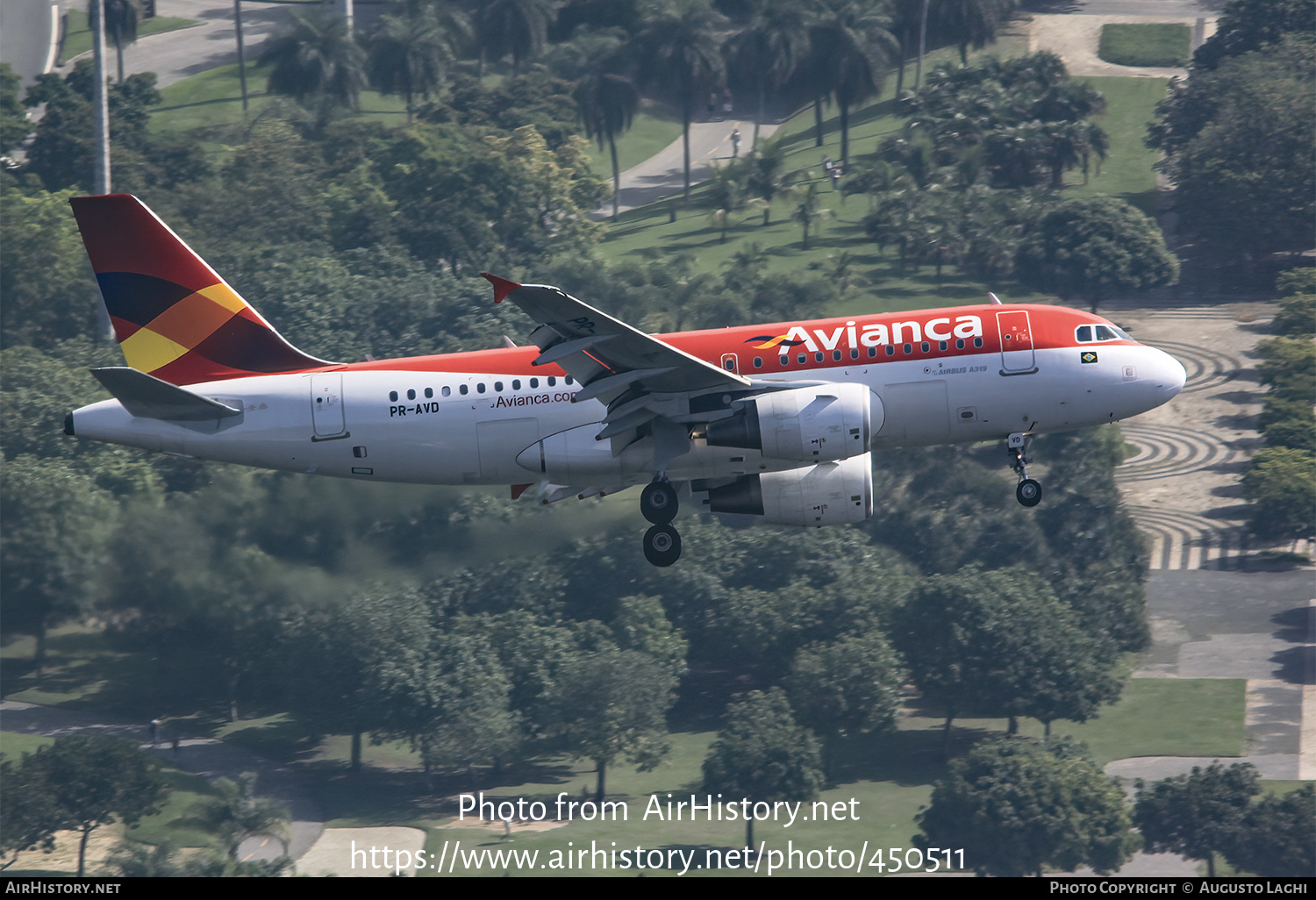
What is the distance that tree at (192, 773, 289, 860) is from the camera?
3728 inches

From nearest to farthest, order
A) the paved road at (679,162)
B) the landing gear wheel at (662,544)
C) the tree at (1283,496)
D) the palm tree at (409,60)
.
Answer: the landing gear wheel at (662,544) → the tree at (1283,496) → the paved road at (679,162) → the palm tree at (409,60)

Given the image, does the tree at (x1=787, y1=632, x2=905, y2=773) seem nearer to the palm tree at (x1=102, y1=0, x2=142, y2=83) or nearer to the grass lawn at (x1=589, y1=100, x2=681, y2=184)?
the grass lawn at (x1=589, y1=100, x2=681, y2=184)

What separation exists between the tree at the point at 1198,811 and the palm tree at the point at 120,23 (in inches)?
5626

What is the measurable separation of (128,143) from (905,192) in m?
81.8

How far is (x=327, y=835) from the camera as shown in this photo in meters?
102

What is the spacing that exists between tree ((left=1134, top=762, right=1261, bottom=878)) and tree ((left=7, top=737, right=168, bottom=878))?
5897cm

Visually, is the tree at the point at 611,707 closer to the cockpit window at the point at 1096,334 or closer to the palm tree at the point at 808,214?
the palm tree at the point at 808,214

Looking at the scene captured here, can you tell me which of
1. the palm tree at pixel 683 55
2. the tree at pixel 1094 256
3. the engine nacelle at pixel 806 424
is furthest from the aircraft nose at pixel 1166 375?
the palm tree at pixel 683 55

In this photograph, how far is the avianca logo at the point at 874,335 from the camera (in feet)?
153

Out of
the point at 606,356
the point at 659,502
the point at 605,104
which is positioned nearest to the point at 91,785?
the point at 659,502

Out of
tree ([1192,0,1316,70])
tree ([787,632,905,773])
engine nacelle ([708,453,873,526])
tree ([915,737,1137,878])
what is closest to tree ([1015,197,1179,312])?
tree ([1192,0,1316,70])
